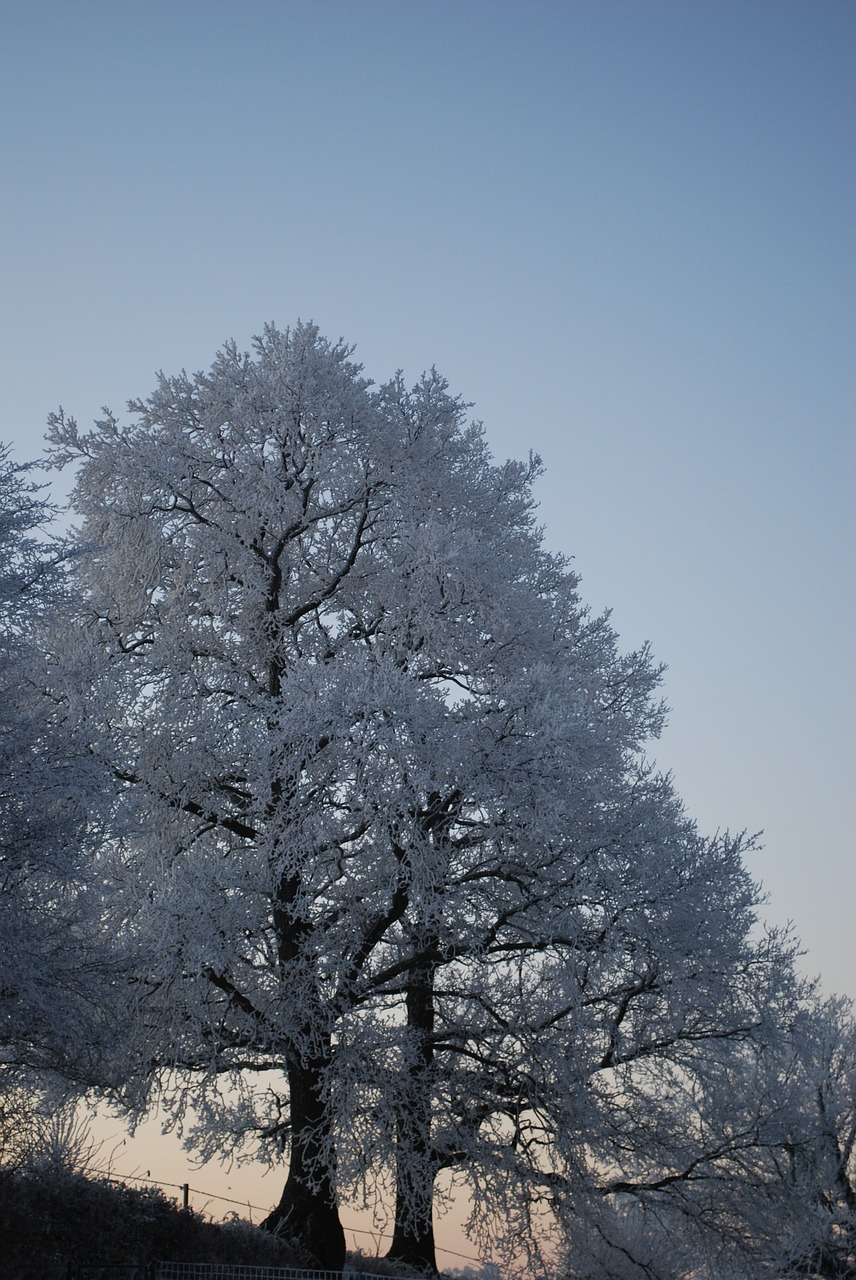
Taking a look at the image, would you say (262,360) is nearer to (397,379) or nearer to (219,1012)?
(397,379)

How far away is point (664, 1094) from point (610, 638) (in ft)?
22.3

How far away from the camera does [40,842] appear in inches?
485

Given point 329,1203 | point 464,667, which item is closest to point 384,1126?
point 329,1203

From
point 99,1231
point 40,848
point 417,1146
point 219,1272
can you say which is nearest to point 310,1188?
point 417,1146

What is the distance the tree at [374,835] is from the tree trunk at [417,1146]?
59mm

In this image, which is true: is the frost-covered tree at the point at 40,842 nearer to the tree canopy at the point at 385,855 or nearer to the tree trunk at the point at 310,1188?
the tree canopy at the point at 385,855

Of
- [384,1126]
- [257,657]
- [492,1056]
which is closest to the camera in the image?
[384,1126]

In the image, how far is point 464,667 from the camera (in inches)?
699

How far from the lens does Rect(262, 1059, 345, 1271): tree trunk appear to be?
586 inches

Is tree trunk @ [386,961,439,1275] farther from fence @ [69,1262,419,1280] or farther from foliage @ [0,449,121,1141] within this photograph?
foliage @ [0,449,121,1141]

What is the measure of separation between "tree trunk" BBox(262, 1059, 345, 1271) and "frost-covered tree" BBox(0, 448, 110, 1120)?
2815 mm

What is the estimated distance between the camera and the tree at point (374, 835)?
14.3m

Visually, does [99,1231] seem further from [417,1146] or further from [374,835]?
[374,835]

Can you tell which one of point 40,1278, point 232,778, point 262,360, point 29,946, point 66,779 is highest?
point 262,360
